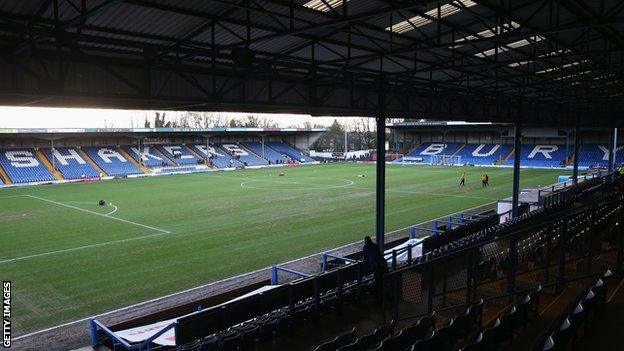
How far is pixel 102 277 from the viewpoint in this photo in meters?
15.9

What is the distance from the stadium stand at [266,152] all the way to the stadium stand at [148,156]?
1472 cm

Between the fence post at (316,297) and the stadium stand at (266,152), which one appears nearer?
the fence post at (316,297)

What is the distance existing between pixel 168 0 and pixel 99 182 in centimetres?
4277

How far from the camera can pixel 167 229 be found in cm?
2359

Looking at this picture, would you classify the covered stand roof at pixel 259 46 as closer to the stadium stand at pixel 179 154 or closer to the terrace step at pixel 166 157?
the terrace step at pixel 166 157

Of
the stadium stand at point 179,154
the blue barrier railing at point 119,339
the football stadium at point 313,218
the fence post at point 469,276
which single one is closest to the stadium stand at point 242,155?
the stadium stand at point 179,154

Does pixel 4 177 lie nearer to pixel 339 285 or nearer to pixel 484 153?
pixel 339 285

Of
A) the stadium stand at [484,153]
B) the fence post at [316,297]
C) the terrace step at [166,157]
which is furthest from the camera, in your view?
the stadium stand at [484,153]

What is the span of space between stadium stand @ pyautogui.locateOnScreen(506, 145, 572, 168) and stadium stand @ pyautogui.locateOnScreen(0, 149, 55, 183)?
56614mm

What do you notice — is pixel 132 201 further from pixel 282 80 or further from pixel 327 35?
pixel 327 35

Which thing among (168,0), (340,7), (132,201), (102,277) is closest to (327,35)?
(340,7)

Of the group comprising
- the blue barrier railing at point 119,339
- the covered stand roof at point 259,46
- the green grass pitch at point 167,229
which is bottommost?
the green grass pitch at point 167,229

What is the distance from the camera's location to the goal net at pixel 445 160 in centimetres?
6681

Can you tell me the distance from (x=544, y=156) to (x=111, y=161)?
182 ft
